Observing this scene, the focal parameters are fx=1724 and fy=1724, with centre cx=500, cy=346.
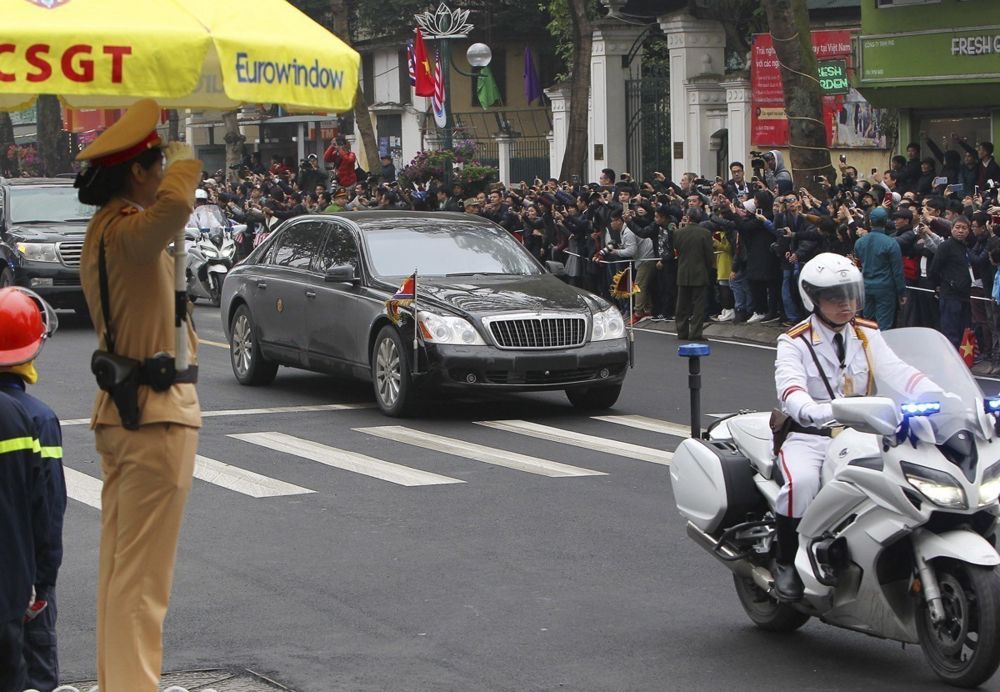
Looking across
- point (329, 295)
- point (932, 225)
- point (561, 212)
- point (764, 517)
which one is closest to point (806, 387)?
point (764, 517)

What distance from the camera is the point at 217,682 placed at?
6.78 m

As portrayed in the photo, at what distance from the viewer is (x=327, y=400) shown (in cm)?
1594

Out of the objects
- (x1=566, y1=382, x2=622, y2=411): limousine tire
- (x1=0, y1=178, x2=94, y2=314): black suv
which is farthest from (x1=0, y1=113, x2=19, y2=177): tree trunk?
(x1=566, y1=382, x2=622, y2=411): limousine tire

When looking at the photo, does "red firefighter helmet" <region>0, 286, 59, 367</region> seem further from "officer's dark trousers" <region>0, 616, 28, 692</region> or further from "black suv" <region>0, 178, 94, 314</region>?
"black suv" <region>0, 178, 94, 314</region>

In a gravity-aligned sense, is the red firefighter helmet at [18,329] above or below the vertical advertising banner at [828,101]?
below

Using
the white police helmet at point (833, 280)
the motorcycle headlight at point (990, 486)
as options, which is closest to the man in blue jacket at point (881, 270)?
the white police helmet at point (833, 280)

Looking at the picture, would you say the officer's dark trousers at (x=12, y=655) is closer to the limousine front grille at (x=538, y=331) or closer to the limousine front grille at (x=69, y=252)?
the limousine front grille at (x=538, y=331)

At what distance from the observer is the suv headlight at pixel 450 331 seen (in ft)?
46.8

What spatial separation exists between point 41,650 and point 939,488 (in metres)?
3.21

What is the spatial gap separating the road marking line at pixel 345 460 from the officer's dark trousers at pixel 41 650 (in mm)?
5789

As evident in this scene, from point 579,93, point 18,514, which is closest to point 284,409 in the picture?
point 18,514

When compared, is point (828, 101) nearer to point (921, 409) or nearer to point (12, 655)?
point (921, 409)

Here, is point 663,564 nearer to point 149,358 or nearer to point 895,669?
point 895,669

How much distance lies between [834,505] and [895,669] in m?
0.80
